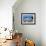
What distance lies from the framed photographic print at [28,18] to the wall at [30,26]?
14cm

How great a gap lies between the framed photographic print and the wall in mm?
139

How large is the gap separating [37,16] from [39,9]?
1.09 ft

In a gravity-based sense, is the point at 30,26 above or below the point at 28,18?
below

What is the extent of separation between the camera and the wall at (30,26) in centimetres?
540

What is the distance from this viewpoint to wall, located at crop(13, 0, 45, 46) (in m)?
5.40

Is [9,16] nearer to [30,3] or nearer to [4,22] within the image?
[4,22]

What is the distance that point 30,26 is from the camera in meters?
5.44

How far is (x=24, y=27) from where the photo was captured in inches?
215

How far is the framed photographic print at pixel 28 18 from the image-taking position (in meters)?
5.38

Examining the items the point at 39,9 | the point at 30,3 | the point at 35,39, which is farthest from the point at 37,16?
the point at 35,39

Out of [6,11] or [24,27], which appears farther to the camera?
[24,27]

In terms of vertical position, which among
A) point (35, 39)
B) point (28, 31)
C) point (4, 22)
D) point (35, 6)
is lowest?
point (35, 39)

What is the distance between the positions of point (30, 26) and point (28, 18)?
1.25 feet

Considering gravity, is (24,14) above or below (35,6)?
below
